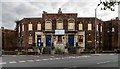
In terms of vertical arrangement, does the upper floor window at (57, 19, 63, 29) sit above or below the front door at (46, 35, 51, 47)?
above

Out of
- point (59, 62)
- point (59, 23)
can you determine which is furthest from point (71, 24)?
point (59, 62)

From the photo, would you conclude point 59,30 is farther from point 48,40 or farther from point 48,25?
point 48,40

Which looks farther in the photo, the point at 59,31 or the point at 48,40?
the point at 59,31

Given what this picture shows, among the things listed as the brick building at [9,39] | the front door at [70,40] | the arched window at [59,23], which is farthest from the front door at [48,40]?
the brick building at [9,39]

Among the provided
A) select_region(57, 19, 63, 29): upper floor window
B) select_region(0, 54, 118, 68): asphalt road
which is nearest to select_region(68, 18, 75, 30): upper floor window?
select_region(57, 19, 63, 29): upper floor window

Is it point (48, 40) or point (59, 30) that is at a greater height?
point (59, 30)

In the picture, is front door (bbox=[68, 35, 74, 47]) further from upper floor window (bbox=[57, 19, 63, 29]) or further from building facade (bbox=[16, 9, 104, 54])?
upper floor window (bbox=[57, 19, 63, 29])

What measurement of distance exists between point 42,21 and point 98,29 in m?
13.2

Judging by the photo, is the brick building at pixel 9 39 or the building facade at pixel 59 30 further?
the brick building at pixel 9 39

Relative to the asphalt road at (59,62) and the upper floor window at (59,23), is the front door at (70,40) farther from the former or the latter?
the asphalt road at (59,62)

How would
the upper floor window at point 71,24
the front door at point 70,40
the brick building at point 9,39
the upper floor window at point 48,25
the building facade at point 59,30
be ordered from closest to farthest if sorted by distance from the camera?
the front door at point 70,40 < the building facade at point 59,30 < the upper floor window at point 48,25 < the upper floor window at point 71,24 < the brick building at point 9,39

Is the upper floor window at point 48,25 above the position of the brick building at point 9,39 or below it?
above

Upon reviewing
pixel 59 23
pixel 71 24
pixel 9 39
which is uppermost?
pixel 59 23

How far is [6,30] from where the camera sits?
9100cm
